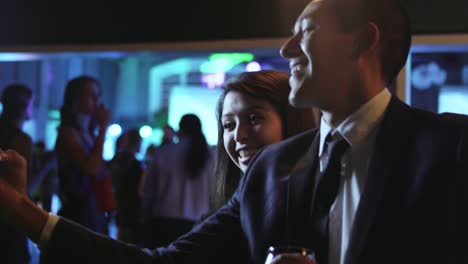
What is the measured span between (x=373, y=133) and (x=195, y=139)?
117 inches

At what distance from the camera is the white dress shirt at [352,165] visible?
132 cm

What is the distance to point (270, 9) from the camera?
13.1 feet

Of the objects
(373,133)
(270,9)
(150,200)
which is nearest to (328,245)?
(373,133)

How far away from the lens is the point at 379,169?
1281 millimetres

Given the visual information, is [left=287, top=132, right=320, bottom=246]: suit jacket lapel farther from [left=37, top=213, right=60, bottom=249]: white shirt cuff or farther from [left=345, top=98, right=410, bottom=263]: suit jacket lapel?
[left=37, top=213, right=60, bottom=249]: white shirt cuff

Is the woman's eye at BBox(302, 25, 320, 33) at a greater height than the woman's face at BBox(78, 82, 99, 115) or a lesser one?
greater

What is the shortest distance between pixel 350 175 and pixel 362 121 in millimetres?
117

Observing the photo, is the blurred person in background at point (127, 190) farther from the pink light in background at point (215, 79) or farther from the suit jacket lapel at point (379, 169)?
the pink light in background at point (215, 79)

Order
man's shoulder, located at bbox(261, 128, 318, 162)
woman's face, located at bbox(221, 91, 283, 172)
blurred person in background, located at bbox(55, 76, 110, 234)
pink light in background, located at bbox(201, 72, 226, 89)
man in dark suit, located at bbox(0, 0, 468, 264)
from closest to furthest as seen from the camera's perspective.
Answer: man in dark suit, located at bbox(0, 0, 468, 264) → man's shoulder, located at bbox(261, 128, 318, 162) → woman's face, located at bbox(221, 91, 283, 172) → blurred person in background, located at bbox(55, 76, 110, 234) → pink light in background, located at bbox(201, 72, 226, 89)

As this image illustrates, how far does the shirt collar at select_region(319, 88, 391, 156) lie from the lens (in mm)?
1362

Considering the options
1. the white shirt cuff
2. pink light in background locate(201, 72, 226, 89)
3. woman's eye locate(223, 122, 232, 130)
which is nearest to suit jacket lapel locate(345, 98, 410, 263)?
the white shirt cuff

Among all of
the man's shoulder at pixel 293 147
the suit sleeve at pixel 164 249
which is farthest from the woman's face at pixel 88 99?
the man's shoulder at pixel 293 147

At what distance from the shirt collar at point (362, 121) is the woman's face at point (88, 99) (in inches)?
95.7

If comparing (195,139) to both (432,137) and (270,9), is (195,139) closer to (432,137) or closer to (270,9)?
(270,9)
